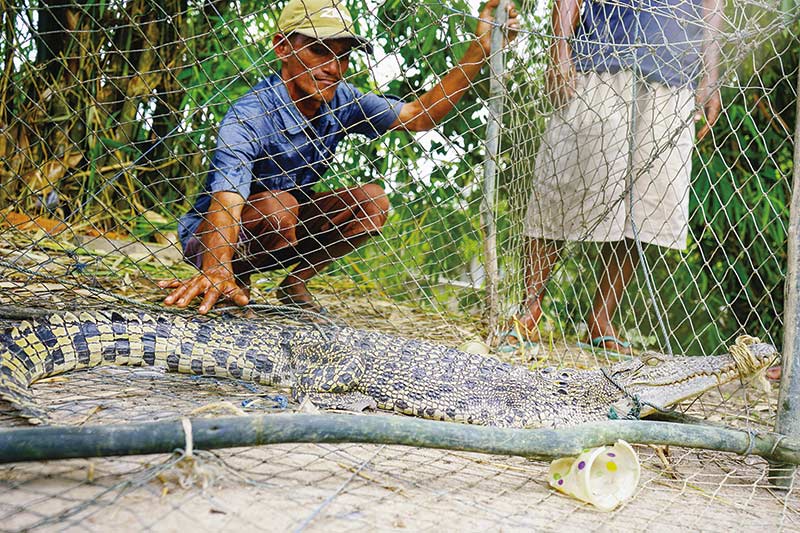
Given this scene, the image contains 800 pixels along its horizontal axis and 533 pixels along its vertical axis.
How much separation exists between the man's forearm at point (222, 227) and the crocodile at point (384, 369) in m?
0.25

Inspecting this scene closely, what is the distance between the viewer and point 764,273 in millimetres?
4723

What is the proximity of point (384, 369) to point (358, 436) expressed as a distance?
110 cm

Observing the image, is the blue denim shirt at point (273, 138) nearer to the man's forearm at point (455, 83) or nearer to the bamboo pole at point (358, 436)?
the man's forearm at point (455, 83)

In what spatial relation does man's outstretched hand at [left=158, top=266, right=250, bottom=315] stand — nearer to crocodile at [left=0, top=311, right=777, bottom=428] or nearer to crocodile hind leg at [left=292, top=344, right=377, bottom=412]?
crocodile at [left=0, top=311, right=777, bottom=428]

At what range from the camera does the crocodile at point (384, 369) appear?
2.45 metres

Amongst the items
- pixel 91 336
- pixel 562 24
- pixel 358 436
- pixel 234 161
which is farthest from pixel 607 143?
pixel 91 336

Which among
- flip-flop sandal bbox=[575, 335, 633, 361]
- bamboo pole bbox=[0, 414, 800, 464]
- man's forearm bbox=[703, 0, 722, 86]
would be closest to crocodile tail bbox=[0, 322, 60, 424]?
bamboo pole bbox=[0, 414, 800, 464]

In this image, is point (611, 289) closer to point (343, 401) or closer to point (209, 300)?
point (343, 401)

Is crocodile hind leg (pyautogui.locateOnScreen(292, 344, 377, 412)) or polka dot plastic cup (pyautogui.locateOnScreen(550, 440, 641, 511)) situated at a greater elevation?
crocodile hind leg (pyautogui.locateOnScreen(292, 344, 377, 412))

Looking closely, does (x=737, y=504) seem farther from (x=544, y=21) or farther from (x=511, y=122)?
(x=544, y=21)

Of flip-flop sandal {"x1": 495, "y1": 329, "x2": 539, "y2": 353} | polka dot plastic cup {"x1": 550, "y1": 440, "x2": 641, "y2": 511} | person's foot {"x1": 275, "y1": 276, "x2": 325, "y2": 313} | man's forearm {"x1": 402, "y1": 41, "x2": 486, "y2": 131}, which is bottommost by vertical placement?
polka dot plastic cup {"x1": 550, "y1": 440, "x2": 641, "y2": 511}

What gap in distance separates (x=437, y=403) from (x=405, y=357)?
23 centimetres

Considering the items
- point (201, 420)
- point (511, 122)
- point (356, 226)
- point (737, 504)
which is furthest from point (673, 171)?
point (201, 420)

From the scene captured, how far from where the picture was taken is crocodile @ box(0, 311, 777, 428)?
245 centimetres
